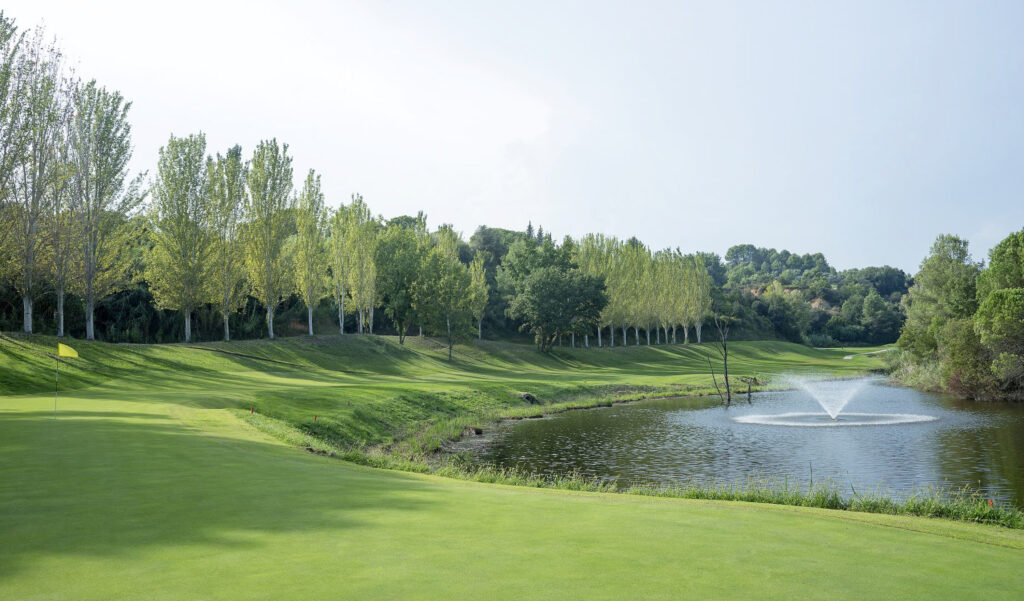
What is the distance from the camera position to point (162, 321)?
61.9 meters

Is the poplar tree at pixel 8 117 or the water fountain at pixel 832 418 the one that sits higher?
the poplar tree at pixel 8 117

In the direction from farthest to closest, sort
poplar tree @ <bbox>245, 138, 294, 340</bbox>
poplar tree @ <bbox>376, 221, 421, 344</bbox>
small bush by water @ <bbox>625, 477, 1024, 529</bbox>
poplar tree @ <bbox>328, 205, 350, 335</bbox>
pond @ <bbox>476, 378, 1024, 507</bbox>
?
poplar tree @ <bbox>376, 221, 421, 344</bbox> → poplar tree @ <bbox>328, 205, 350, 335</bbox> → poplar tree @ <bbox>245, 138, 294, 340</bbox> → pond @ <bbox>476, 378, 1024, 507</bbox> → small bush by water @ <bbox>625, 477, 1024, 529</bbox>

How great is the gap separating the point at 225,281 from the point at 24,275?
16642mm

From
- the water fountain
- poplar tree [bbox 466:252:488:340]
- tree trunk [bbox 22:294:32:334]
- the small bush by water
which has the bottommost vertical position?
the water fountain

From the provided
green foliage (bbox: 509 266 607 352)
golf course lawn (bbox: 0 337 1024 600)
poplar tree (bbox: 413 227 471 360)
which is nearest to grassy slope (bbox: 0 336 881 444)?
poplar tree (bbox: 413 227 471 360)

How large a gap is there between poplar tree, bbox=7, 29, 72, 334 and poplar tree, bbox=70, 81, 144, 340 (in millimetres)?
3015

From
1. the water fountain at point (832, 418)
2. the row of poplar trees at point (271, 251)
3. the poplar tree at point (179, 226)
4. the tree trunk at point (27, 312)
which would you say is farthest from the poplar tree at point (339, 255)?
the water fountain at point (832, 418)

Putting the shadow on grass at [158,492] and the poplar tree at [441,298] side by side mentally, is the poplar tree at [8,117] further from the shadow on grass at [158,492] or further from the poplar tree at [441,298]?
the poplar tree at [441,298]

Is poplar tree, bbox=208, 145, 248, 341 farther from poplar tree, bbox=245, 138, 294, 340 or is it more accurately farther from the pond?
the pond

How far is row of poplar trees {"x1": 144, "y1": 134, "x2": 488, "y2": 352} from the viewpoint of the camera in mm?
51250

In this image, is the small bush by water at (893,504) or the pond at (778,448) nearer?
the small bush by water at (893,504)

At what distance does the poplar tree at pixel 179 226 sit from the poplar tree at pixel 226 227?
3.91 ft

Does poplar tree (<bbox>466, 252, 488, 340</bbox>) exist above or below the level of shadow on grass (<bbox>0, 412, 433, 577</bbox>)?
above

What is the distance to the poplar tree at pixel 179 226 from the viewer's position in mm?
51031
